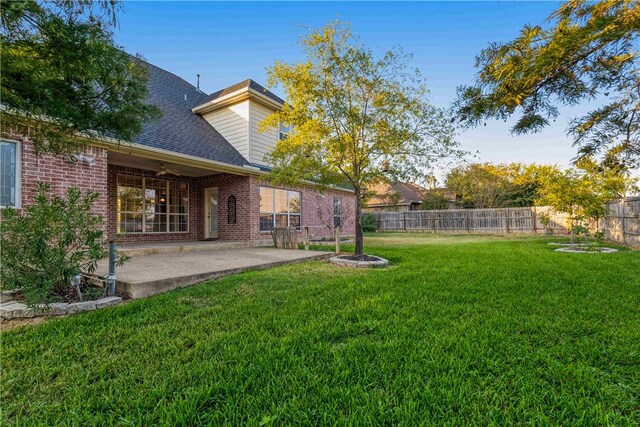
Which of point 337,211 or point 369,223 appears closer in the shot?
point 337,211

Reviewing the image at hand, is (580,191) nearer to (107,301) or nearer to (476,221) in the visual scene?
(476,221)

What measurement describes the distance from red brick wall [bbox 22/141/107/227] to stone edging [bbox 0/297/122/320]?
9.98 ft

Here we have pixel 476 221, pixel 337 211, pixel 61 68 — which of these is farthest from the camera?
pixel 476 221

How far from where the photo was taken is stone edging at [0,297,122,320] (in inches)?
133

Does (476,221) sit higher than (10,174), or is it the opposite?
(10,174)

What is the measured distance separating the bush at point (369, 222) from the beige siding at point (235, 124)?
12.9 metres

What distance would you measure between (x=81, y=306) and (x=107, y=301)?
0.28 m

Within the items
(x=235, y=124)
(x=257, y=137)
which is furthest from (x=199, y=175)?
(x=257, y=137)

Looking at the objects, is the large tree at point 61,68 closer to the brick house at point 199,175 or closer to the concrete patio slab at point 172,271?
the concrete patio slab at point 172,271

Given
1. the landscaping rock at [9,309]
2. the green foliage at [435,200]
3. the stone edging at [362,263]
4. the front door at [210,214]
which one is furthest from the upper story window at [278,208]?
the green foliage at [435,200]

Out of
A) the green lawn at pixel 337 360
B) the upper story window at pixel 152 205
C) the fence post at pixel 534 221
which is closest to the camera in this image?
the green lawn at pixel 337 360

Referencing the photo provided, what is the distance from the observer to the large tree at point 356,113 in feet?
23.0

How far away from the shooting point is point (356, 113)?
727 cm

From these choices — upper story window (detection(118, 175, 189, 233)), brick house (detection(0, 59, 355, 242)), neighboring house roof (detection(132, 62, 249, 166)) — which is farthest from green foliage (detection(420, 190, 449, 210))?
upper story window (detection(118, 175, 189, 233))
